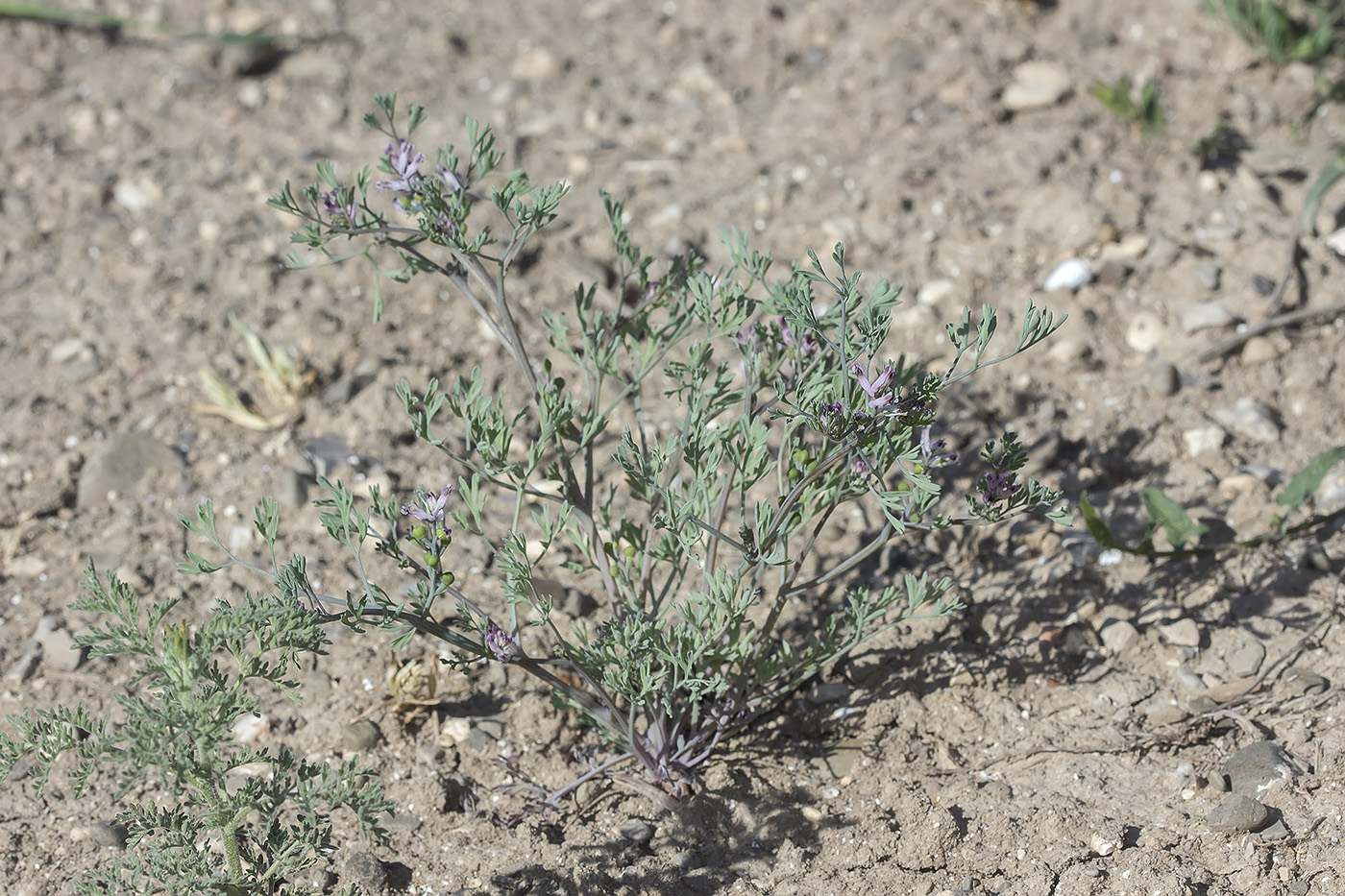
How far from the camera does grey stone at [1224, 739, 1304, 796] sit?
109 inches

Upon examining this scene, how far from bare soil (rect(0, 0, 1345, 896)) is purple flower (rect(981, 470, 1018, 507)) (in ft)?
2.83

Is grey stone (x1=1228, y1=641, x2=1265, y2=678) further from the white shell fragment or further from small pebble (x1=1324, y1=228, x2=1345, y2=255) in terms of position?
small pebble (x1=1324, y1=228, x2=1345, y2=255)

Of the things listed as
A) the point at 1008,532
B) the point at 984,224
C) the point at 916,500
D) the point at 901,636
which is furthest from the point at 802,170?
the point at 916,500

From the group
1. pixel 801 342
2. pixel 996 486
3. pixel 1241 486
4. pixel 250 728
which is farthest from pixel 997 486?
pixel 250 728

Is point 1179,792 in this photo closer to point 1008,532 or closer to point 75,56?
point 1008,532

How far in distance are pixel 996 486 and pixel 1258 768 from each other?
107 cm

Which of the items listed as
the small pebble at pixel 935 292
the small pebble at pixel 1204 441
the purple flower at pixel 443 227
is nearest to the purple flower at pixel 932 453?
the purple flower at pixel 443 227

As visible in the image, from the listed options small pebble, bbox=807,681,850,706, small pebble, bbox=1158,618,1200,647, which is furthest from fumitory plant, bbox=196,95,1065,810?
small pebble, bbox=1158,618,1200,647

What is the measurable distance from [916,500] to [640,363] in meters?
0.74

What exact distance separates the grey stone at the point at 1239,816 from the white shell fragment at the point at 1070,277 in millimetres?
1986

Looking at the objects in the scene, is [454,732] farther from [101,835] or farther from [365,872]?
[101,835]

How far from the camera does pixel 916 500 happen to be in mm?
2406

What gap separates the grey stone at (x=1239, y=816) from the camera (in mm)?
2648

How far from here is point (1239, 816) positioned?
2.65m
